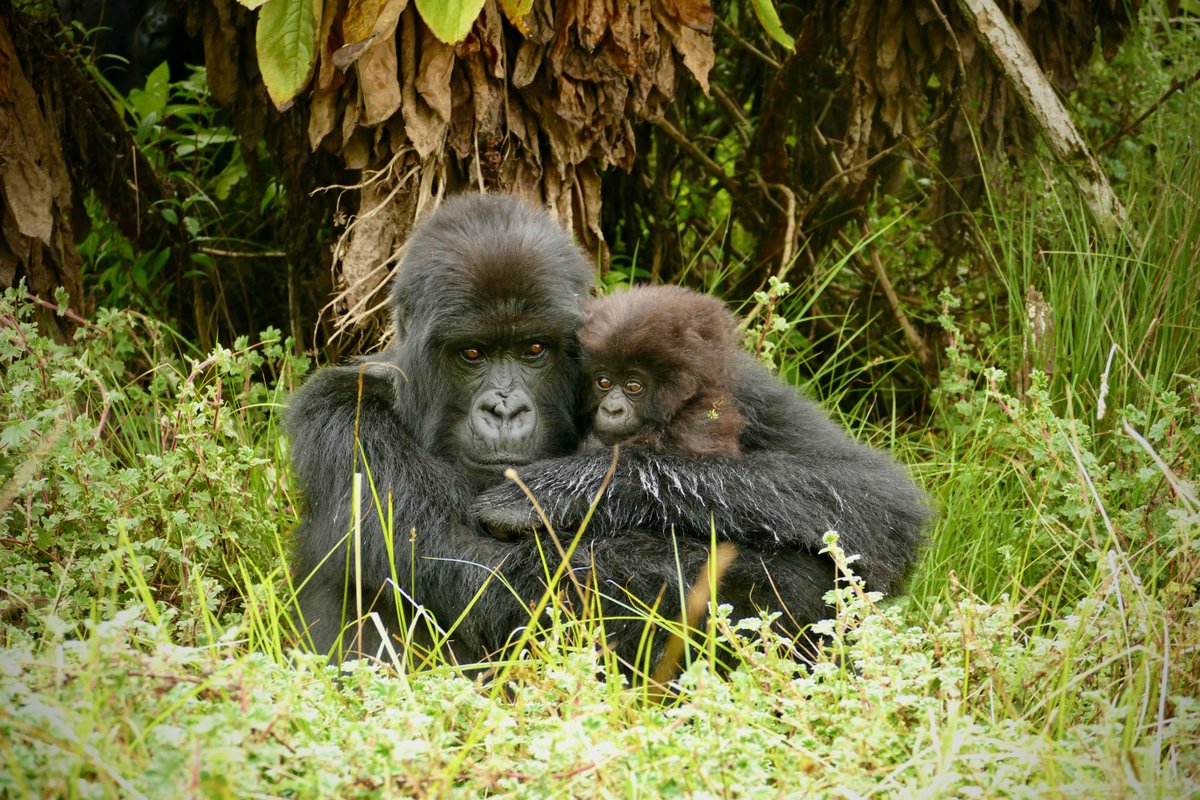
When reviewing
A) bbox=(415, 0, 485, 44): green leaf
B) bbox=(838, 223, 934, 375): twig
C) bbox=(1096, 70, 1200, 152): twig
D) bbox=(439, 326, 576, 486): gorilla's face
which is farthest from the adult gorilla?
bbox=(1096, 70, 1200, 152): twig

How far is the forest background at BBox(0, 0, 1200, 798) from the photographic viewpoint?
2170 millimetres

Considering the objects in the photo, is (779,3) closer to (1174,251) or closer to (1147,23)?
(1147,23)

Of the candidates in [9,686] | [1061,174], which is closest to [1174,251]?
[1061,174]

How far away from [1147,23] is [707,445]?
3.92 m

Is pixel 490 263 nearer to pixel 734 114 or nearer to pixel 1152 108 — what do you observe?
pixel 734 114

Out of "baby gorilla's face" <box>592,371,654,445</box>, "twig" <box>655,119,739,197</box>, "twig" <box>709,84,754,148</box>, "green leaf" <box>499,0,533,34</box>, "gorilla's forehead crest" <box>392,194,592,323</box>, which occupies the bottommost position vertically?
"baby gorilla's face" <box>592,371,654,445</box>

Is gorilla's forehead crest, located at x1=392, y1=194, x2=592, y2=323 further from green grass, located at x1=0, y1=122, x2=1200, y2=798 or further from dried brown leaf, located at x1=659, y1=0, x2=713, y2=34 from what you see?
dried brown leaf, located at x1=659, y1=0, x2=713, y2=34

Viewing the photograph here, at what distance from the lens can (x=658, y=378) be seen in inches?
135

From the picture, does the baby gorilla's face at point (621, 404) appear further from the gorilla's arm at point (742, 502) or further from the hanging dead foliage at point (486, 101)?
the hanging dead foliage at point (486, 101)

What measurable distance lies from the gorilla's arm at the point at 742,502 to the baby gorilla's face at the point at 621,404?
0.32 ft

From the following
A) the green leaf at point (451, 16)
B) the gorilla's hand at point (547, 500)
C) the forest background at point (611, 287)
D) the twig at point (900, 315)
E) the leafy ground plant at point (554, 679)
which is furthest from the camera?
the twig at point (900, 315)

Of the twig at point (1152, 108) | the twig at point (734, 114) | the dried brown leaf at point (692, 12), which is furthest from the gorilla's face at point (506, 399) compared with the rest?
the twig at point (1152, 108)

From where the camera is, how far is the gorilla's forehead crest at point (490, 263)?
339 centimetres

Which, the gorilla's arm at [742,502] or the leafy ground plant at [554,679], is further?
the gorilla's arm at [742,502]
